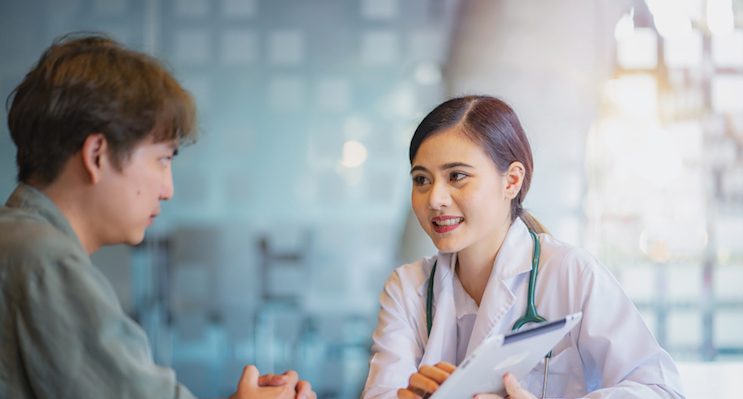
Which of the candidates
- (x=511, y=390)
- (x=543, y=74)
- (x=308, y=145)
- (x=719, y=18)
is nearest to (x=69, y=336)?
(x=511, y=390)

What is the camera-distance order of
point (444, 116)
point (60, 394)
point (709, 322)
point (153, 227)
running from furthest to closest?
point (709, 322)
point (153, 227)
point (444, 116)
point (60, 394)

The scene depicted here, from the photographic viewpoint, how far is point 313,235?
15.2 feet

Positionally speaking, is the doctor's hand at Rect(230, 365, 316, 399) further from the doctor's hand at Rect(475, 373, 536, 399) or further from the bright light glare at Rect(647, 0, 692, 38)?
the bright light glare at Rect(647, 0, 692, 38)

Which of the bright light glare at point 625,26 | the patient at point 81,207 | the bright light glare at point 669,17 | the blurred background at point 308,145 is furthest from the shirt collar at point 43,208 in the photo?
the bright light glare at point 669,17

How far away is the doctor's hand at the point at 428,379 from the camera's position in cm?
145

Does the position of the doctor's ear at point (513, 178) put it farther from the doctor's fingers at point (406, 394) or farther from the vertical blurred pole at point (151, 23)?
the vertical blurred pole at point (151, 23)

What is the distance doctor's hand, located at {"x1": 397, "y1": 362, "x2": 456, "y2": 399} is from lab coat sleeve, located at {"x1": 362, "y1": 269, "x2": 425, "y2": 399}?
0.20m

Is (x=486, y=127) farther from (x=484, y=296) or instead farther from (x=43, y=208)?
(x=43, y=208)

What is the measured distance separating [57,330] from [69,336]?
0.02m

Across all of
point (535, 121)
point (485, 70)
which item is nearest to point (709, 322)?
point (535, 121)

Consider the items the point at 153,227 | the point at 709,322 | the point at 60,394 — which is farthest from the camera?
the point at 709,322

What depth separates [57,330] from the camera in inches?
42.1

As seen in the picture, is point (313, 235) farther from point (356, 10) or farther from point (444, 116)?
point (444, 116)

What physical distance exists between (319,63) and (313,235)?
36.8 inches
